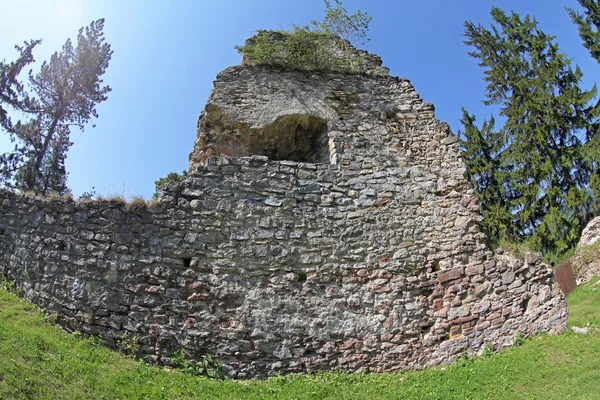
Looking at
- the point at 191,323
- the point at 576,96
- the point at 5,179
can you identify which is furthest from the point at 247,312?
the point at 576,96

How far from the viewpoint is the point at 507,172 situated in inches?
747

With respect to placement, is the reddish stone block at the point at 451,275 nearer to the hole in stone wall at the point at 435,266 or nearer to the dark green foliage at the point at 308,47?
the hole in stone wall at the point at 435,266

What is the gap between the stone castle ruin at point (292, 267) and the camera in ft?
22.3

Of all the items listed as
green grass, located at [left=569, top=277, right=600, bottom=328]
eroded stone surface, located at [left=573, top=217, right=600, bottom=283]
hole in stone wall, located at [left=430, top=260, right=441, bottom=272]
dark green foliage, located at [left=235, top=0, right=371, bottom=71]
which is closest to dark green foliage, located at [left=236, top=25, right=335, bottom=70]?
dark green foliage, located at [left=235, top=0, right=371, bottom=71]

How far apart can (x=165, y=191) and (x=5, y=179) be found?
513 inches

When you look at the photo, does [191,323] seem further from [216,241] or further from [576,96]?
[576,96]

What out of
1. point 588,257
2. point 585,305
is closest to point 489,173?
point 588,257

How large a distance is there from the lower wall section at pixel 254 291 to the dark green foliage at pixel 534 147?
10745mm

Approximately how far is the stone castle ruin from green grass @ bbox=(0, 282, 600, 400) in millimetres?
310

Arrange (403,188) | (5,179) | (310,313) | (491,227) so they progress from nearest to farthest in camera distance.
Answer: (310,313), (403,188), (5,179), (491,227)

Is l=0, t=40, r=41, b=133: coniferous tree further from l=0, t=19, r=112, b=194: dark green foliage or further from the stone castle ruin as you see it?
the stone castle ruin

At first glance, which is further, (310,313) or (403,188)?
(403,188)

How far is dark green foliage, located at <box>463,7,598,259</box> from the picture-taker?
17031mm

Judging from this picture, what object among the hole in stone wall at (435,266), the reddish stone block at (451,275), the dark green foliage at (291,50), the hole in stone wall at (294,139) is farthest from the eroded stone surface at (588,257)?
the dark green foliage at (291,50)
